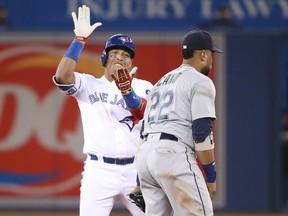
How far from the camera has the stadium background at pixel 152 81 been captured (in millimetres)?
13086

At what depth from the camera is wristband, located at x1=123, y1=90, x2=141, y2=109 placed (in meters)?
7.62

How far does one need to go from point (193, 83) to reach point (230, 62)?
6.42 meters

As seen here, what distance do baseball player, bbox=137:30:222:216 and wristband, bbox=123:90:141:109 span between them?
534 millimetres

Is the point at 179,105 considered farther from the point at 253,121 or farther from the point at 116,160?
the point at 253,121

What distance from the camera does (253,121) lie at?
43.2ft

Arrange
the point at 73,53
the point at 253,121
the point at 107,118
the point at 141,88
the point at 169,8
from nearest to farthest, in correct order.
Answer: the point at 73,53, the point at 107,118, the point at 141,88, the point at 253,121, the point at 169,8

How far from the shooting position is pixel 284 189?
43.9 ft

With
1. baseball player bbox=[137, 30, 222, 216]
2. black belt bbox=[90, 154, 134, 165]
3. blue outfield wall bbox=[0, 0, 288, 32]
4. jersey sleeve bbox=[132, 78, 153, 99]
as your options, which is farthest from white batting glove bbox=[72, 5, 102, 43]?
blue outfield wall bbox=[0, 0, 288, 32]

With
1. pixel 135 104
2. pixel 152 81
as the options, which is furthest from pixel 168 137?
pixel 152 81

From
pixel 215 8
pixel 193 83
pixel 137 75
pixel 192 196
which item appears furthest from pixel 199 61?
pixel 215 8

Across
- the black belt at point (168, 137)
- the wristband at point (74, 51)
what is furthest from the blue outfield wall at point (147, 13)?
the black belt at point (168, 137)

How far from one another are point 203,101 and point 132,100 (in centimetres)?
97

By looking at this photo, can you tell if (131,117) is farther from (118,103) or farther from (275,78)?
(275,78)

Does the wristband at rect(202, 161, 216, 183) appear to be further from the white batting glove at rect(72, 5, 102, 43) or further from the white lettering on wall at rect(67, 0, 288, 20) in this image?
the white lettering on wall at rect(67, 0, 288, 20)
